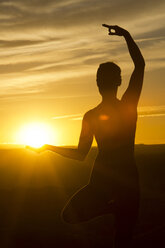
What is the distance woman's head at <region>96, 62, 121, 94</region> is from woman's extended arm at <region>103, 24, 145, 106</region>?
0.19 metres

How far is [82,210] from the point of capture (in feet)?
22.2

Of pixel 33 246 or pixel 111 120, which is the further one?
pixel 33 246

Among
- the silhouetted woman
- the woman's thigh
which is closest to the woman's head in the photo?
the silhouetted woman

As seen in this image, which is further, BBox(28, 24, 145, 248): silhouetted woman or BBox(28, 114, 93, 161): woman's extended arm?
BBox(28, 114, 93, 161): woman's extended arm

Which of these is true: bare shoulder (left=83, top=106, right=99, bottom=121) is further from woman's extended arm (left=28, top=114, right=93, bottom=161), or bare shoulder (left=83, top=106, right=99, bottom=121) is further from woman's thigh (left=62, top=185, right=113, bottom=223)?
woman's thigh (left=62, top=185, right=113, bottom=223)

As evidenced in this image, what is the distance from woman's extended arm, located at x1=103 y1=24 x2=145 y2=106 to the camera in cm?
659

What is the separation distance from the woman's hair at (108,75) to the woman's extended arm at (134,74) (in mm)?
194

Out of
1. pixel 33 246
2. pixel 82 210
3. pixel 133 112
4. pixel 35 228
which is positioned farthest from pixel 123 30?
pixel 35 228

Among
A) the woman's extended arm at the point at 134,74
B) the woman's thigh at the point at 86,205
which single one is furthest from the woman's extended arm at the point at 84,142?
the woman's extended arm at the point at 134,74

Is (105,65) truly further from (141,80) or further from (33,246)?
(33,246)

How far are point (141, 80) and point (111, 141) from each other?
0.67 metres

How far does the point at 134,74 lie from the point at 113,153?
0.81m

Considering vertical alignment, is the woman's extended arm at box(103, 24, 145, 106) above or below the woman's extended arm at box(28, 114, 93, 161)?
above

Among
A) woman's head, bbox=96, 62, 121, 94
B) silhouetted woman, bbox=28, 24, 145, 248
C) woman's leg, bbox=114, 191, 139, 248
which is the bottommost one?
woman's leg, bbox=114, 191, 139, 248
